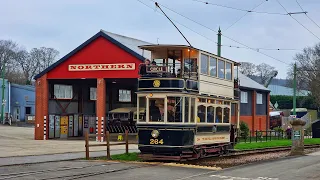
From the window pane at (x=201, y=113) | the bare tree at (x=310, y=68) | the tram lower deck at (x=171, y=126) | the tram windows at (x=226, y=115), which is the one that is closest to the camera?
the tram lower deck at (x=171, y=126)

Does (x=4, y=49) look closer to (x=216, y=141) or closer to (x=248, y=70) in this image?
(x=248, y=70)


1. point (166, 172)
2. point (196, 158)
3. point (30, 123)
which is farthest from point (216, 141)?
point (30, 123)

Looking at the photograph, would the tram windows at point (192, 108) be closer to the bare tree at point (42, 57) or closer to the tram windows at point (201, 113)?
the tram windows at point (201, 113)

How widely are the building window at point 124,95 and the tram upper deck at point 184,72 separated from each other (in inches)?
1035

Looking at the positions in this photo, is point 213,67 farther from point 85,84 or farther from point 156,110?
point 85,84

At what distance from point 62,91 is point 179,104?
25.5 metres

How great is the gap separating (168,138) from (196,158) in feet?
6.98

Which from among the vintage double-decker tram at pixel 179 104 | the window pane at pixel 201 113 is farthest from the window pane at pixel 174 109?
the window pane at pixel 201 113

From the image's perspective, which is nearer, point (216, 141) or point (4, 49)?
point (216, 141)

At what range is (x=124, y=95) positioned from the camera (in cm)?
4853

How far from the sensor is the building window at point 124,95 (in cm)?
4810

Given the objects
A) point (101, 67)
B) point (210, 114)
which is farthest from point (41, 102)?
point (210, 114)

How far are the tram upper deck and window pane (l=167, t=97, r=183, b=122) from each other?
40cm

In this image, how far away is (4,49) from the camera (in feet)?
302
